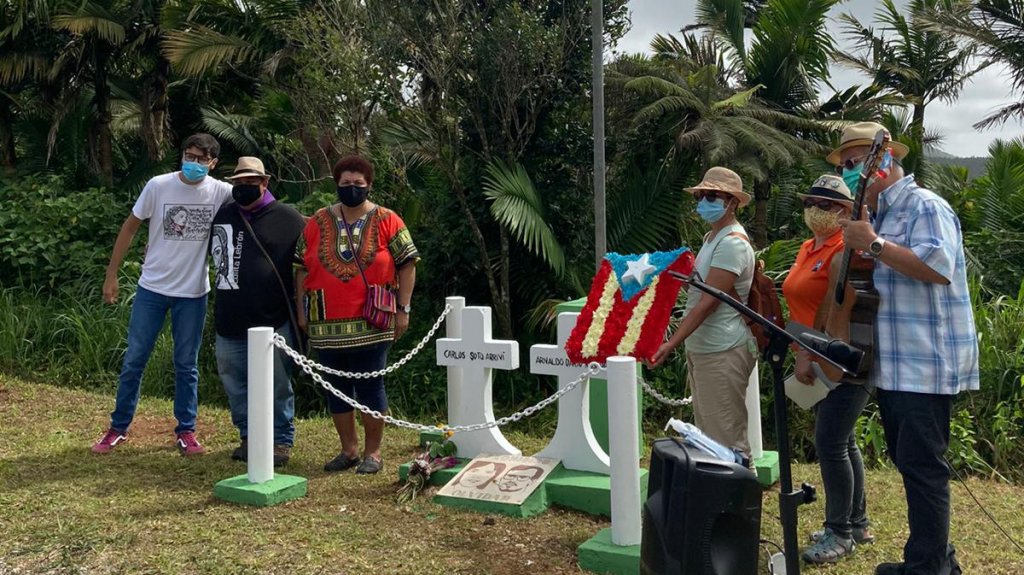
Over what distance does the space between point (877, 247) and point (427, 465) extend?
2.80 meters

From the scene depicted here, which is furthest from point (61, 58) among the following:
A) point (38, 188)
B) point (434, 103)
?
point (434, 103)

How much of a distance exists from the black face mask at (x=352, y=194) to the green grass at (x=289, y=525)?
1.59 metres

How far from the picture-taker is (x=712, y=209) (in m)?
4.29

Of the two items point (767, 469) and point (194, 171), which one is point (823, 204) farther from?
point (194, 171)

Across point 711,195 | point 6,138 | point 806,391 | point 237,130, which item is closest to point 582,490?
point 806,391

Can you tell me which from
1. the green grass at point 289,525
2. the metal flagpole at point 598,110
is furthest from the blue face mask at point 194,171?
the metal flagpole at point 598,110

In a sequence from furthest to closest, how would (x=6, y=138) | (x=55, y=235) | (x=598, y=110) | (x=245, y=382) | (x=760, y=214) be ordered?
(x=6, y=138) < (x=55, y=235) < (x=760, y=214) < (x=598, y=110) < (x=245, y=382)

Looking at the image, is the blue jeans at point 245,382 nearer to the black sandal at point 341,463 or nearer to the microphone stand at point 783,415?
the black sandal at point 341,463

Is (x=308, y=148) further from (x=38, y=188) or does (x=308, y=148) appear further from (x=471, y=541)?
(x=471, y=541)

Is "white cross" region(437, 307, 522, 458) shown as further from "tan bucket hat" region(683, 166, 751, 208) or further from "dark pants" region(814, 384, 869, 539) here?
"dark pants" region(814, 384, 869, 539)

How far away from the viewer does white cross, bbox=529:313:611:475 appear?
4.89 metres

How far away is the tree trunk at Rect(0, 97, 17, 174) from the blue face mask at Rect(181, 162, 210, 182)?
8.89 metres

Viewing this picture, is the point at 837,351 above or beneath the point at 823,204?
beneath

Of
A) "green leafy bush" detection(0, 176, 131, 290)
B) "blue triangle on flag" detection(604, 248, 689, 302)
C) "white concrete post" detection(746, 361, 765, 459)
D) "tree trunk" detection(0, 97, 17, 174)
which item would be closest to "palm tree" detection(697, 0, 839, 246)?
"white concrete post" detection(746, 361, 765, 459)
